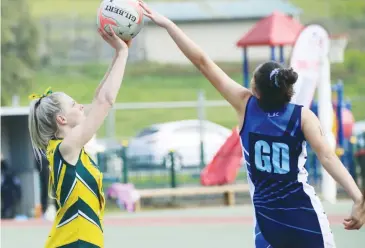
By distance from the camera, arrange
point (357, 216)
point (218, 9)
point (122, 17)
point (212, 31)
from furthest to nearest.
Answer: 1. point (218, 9)
2. point (212, 31)
3. point (122, 17)
4. point (357, 216)

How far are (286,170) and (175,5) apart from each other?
44.7m

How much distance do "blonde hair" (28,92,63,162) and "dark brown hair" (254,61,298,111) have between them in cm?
113

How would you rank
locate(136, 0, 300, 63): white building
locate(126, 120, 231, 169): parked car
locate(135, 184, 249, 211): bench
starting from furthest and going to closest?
locate(136, 0, 300, 63): white building, locate(126, 120, 231, 169): parked car, locate(135, 184, 249, 211): bench

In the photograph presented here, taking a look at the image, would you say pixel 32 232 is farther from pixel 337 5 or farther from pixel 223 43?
pixel 337 5

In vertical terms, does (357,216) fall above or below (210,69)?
below

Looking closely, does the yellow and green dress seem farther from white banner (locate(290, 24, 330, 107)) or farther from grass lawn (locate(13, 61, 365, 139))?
grass lawn (locate(13, 61, 365, 139))

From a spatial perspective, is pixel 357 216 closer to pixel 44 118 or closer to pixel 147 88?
pixel 44 118

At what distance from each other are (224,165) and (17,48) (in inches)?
864

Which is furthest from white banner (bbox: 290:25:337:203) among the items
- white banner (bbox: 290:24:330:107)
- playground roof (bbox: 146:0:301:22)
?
playground roof (bbox: 146:0:301:22)

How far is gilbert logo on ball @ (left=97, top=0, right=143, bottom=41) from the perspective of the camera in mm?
6043

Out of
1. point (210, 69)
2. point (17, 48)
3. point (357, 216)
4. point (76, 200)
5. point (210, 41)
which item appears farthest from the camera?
point (210, 41)

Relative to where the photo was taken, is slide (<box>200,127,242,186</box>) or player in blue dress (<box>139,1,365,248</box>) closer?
player in blue dress (<box>139,1,365,248</box>)

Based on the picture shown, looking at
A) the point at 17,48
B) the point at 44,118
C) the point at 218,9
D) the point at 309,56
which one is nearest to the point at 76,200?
the point at 44,118

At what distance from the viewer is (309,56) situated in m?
16.0
